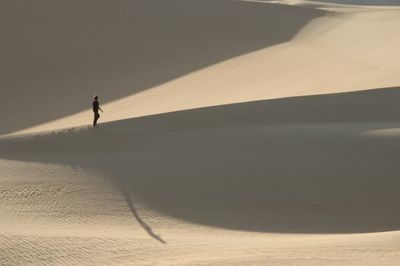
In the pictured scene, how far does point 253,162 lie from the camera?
1123 cm

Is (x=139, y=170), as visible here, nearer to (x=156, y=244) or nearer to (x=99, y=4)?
(x=156, y=244)

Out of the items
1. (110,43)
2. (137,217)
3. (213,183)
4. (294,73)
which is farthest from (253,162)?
(110,43)

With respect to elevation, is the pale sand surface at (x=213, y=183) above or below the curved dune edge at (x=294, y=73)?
below

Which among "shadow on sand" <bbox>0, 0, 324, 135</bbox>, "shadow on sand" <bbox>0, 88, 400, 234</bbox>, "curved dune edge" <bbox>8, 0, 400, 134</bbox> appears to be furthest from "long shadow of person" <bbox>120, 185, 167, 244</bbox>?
"shadow on sand" <bbox>0, 0, 324, 135</bbox>

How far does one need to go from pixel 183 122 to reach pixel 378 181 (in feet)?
12.7

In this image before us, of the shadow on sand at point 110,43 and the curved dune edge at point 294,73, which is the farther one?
the shadow on sand at point 110,43

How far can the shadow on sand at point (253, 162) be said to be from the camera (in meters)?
9.77

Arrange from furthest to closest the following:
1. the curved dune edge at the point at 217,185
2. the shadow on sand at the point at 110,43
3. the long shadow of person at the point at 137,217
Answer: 1. the shadow on sand at the point at 110,43
2. the long shadow of person at the point at 137,217
3. the curved dune edge at the point at 217,185

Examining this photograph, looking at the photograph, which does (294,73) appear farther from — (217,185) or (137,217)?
(137,217)

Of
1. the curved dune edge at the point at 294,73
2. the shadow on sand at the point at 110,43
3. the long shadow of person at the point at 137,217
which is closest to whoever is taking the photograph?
the long shadow of person at the point at 137,217

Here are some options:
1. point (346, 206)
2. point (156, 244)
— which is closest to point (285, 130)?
point (346, 206)

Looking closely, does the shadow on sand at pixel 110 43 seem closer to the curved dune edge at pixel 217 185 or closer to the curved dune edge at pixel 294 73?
the curved dune edge at pixel 294 73

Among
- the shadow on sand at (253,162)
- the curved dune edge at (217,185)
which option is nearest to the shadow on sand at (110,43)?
the shadow on sand at (253,162)

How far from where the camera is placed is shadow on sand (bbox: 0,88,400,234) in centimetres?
977
